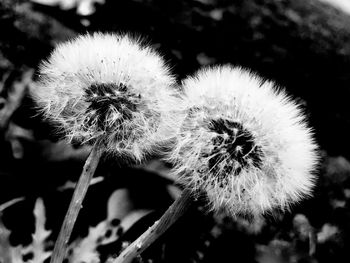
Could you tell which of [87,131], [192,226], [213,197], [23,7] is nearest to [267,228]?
[192,226]

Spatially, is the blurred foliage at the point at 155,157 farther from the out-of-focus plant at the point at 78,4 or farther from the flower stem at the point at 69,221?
the flower stem at the point at 69,221

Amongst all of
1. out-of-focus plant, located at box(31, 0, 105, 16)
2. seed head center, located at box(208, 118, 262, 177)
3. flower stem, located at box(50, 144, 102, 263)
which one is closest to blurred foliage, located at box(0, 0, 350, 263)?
out-of-focus plant, located at box(31, 0, 105, 16)

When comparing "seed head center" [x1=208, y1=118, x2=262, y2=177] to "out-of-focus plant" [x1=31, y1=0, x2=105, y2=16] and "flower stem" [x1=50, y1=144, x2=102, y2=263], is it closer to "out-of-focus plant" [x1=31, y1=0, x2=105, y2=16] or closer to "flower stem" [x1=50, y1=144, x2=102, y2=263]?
"flower stem" [x1=50, y1=144, x2=102, y2=263]

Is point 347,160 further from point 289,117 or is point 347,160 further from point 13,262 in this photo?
point 13,262

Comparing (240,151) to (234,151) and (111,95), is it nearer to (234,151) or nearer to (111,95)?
(234,151)

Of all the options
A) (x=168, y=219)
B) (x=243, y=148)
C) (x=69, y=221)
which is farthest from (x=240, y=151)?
(x=69, y=221)

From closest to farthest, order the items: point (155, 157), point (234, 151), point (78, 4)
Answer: point (234, 151) → point (155, 157) → point (78, 4)

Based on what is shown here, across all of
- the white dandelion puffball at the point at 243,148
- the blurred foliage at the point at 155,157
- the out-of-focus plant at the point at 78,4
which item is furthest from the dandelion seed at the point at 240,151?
the out-of-focus plant at the point at 78,4
